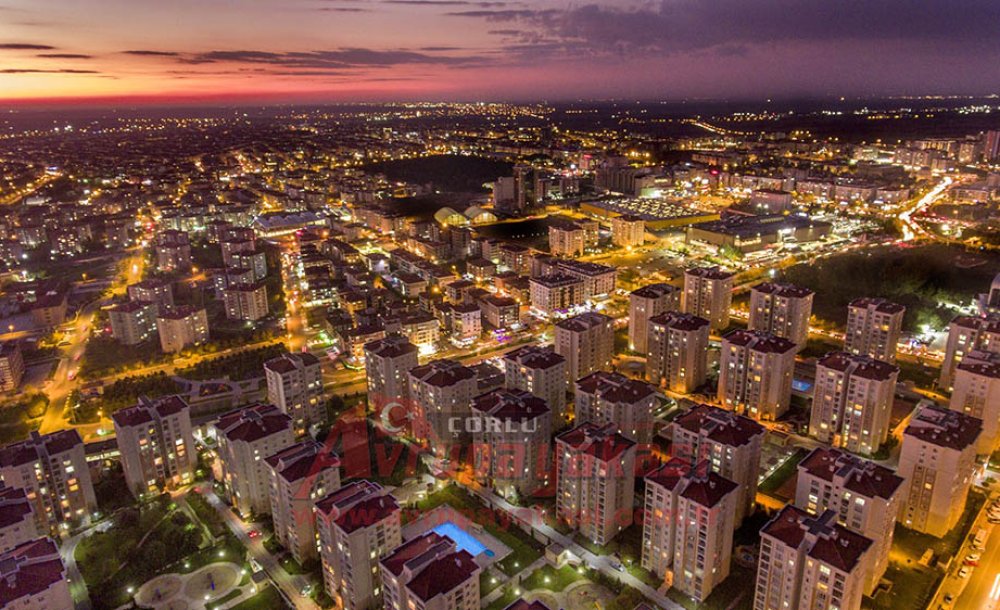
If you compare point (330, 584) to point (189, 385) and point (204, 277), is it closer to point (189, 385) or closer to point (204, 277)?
point (189, 385)

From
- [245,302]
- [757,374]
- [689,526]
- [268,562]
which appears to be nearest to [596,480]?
[689,526]

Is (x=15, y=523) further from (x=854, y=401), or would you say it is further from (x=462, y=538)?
(x=854, y=401)

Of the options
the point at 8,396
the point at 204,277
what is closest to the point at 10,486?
the point at 8,396

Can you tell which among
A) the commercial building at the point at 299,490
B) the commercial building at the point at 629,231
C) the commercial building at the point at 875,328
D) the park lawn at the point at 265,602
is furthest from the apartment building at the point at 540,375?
the commercial building at the point at 629,231

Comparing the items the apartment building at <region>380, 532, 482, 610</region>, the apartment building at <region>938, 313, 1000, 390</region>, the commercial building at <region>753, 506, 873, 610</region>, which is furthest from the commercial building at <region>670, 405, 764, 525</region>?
the apartment building at <region>938, 313, 1000, 390</region>

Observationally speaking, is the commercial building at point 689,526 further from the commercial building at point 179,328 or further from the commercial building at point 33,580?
the commercial building at point 179,328
